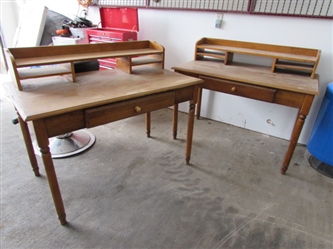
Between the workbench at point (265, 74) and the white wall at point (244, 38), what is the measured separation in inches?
4.8

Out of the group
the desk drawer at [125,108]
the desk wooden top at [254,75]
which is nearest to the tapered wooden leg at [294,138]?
the desk wooden top at [254,75]

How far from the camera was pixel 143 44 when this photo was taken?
1900mm

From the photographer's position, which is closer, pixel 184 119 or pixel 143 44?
pixel 143 44

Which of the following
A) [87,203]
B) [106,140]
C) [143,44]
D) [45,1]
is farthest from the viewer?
[45,1]

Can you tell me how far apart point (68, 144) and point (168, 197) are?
111cm

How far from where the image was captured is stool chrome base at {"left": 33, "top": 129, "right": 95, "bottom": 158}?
2109mm

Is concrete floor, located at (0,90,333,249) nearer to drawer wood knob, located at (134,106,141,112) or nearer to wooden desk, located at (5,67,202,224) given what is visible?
wooden desk, located at (5,67,202,224)

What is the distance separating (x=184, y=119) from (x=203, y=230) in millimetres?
1585

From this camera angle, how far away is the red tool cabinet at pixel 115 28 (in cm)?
256

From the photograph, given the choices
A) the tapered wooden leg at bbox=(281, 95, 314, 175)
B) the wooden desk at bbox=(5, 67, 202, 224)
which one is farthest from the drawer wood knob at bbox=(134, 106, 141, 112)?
the tapered wooden leg at bbox=(281, 95, 314, 175)

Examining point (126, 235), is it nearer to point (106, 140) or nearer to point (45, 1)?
point (106, 140)

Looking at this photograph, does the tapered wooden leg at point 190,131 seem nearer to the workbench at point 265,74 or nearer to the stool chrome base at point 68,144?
the workbench at point 265,74

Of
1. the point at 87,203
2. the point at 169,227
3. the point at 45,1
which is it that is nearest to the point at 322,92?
the point at 169,227

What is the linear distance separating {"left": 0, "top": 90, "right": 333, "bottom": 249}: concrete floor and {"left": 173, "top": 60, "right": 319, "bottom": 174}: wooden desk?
13.3 inches
